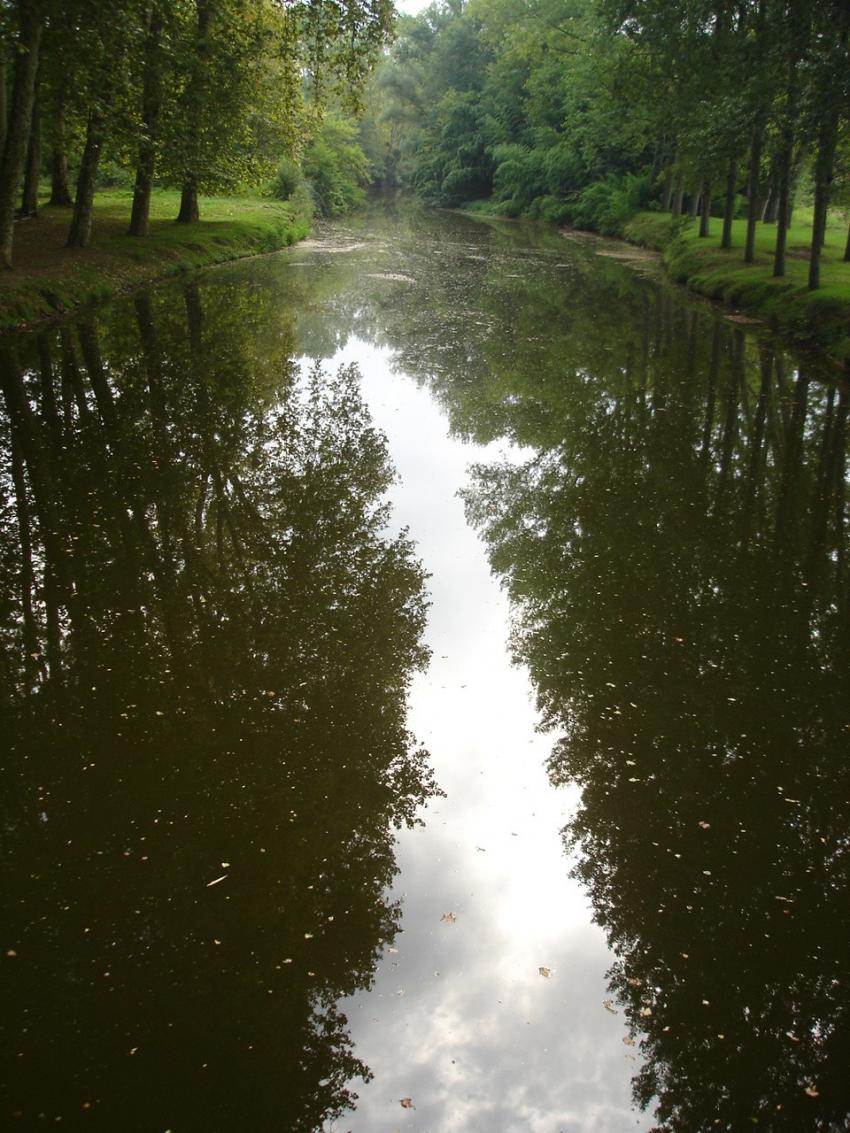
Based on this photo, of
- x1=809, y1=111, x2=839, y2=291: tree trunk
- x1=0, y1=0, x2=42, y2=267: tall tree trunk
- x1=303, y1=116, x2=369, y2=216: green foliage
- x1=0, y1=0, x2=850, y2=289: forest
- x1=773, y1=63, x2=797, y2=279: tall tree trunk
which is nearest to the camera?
x1=0, y1=0, x2=42, y2=267: tall tree trunk

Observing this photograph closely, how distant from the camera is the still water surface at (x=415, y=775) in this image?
4461mm

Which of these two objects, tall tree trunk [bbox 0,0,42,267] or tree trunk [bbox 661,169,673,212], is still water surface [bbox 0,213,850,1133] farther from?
tree trunk [bbox 661,169,673,212]


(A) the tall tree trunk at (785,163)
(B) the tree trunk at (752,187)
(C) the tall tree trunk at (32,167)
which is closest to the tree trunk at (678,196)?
(B) the tree trunk at (752,187)

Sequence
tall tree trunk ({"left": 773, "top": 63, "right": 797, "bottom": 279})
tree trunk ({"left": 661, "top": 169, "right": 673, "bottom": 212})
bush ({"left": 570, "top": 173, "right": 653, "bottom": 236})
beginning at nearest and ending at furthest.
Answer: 1. tall tree trunk ({"left": 773, "top": 63, "right": 797, "bottom": 279})
2. tree trunk ({"left": 661, "top": 169, "right": 673, "bottom": 212})
3. bush ({"left": 570, "top": 173, "right": 653, "bottom": 236})

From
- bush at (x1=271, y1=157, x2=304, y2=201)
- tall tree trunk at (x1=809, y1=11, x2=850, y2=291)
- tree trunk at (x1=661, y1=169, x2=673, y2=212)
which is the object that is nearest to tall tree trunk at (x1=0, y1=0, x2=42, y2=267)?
tall tree trunk at (x1=809, y1=11, x2=850, y2=291)

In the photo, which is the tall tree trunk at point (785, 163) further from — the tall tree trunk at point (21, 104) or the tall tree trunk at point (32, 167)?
the tall tree trunk at point (32, 167)

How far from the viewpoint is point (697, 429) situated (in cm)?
1598

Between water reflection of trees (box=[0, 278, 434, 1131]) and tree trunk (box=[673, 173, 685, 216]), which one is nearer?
water reflection of trees (box=[0, 278, 434, 1131])

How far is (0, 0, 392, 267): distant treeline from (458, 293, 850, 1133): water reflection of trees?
13.0 meters

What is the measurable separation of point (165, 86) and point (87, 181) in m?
4.42

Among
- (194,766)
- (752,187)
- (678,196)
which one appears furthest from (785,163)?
(194,766)

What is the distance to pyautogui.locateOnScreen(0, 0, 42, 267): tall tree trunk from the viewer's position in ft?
59.3

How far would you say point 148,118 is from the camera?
2738 centimetres

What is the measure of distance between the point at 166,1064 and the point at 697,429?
14.4 metres
